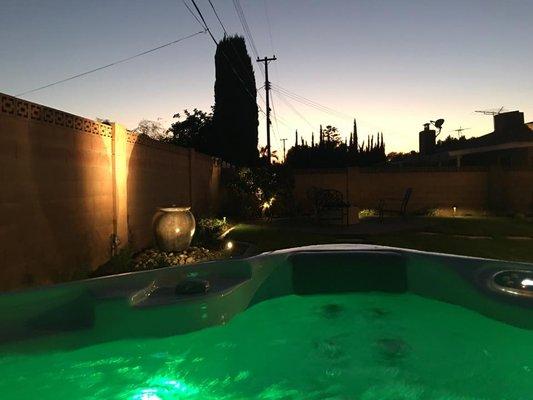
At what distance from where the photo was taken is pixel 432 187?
50.4ft

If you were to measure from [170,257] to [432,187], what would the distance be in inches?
451

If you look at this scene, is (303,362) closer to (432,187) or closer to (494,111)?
(432,187)

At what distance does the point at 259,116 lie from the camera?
2623 cm

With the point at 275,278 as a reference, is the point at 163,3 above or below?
above

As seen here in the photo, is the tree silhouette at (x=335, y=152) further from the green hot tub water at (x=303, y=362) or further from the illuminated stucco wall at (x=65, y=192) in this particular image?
the green hot tub water at (x=303, y=362)

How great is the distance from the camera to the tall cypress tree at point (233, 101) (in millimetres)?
24047

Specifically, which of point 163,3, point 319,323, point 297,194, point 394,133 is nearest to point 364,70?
point 297,194

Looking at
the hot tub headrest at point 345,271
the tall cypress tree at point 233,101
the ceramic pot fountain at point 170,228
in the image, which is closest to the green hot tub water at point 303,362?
the hot tub headrest at point 345,271

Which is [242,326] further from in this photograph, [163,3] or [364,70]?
[364,70]

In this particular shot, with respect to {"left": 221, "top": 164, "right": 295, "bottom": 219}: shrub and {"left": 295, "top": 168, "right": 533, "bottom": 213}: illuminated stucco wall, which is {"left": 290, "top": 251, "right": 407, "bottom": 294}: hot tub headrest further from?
{"left": 295, "top": 168, "right": 533, "bottom": 213}: illuminated stucco wall

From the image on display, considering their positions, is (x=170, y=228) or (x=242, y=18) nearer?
(x=170, y=228)

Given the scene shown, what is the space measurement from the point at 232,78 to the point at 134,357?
22.1 metres

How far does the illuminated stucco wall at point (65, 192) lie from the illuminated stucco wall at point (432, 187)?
8.71 metres

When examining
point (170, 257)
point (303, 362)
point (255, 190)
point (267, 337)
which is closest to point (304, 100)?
point (255, 190)
